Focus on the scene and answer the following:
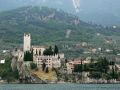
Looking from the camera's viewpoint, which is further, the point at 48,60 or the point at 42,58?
the point at 42,58

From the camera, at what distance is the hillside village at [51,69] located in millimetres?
129625

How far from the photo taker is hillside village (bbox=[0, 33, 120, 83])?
425ft

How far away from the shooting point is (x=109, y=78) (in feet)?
450

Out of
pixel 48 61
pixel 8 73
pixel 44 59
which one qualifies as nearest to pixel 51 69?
pixel 48 61

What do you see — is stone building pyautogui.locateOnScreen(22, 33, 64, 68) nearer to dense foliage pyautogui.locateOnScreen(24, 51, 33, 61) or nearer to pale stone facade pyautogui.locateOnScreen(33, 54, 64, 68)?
pale stone facade pyautogui.locateOnScreen(33, 54, 64, 68)

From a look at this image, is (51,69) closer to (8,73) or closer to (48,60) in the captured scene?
(48,60)

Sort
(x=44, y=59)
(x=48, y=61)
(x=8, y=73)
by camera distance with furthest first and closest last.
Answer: (x=8, y=73)
(x=44, y=59)
(x=48, y=61)

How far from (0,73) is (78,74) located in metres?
19.2

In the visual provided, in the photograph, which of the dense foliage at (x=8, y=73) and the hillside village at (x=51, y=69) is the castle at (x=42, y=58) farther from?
the dense foliage at (x=8, y=73)

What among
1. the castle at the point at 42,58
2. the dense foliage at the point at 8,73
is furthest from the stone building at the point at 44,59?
the dense foliage at the point at 8,73

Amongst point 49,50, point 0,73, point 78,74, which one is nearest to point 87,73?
point 78,74

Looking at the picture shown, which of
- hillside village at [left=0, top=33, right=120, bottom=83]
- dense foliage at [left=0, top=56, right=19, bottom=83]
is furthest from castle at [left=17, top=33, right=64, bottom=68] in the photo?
dense foliage at [left=0, top=56, right=19, bottom=83]

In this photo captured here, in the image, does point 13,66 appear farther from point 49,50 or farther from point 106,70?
point 106,70

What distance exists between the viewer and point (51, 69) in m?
131
